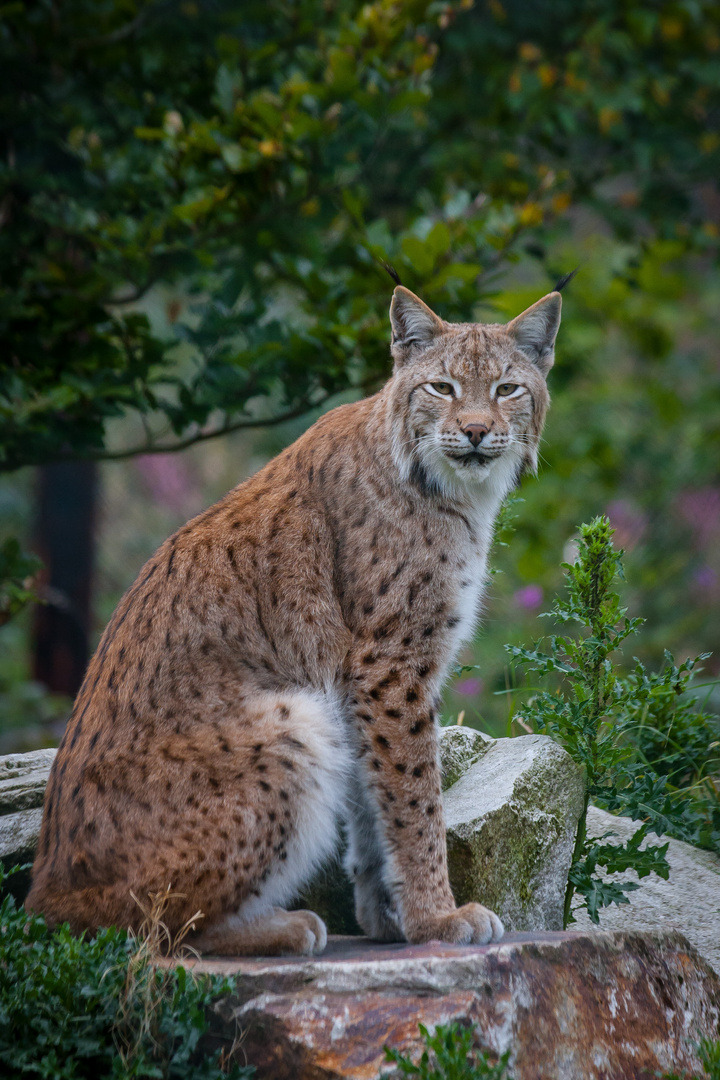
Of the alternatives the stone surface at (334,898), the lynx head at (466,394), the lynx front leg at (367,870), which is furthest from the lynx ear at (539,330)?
the lynx front leg at (367,870)

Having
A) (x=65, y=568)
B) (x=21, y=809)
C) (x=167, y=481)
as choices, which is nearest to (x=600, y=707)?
(x=21, y=809)

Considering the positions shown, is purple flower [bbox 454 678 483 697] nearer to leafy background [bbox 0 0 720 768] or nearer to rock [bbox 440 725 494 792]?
leafy background [bbox 0 0 720 768]

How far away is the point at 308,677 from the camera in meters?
3.69

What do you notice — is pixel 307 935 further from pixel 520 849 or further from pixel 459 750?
pixel 459 750

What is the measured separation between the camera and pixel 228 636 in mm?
3629

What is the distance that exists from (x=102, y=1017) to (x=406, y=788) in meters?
1.18

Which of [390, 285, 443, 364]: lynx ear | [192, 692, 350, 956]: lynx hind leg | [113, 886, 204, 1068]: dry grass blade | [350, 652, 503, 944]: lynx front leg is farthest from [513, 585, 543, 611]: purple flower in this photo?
[113, 886, 204, 1068]: dry grass blade

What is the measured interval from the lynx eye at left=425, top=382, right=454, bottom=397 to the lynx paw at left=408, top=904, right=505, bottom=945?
1761mm

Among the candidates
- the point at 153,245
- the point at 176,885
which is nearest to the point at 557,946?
the point at 176,885

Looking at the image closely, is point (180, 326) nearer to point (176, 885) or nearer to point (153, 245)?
point (153, 245)

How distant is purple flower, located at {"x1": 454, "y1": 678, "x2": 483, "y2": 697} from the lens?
7.11m

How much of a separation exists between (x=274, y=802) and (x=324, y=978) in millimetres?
555

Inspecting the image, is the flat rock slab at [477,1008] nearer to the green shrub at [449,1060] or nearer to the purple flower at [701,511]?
the green shrub at [449,1060]

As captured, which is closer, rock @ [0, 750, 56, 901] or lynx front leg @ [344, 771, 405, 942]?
lynx front leg @ [344, 771, 405, 942]
